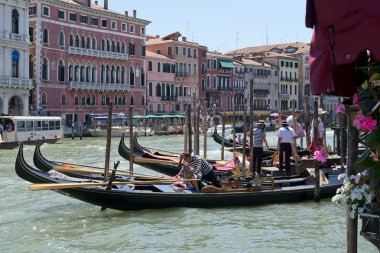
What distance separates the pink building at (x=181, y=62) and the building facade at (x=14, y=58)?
1139cm

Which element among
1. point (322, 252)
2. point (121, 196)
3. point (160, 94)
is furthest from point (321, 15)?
point (160, 94)

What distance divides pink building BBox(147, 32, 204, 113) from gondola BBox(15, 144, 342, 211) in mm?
24919

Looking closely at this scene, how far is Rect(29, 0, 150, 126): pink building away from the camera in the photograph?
23.5m

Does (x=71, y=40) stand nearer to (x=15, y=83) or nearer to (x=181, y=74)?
(x=15, y=83)

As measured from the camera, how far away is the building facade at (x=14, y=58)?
67.6 feet

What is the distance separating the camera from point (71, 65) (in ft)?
82.1

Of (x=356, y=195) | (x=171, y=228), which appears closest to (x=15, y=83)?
(x=171, y=228)

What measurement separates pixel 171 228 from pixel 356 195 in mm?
3565

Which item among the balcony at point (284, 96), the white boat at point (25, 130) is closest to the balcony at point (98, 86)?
the white boat at point (25, 130)

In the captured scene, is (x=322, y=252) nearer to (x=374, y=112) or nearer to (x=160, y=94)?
(x=374, y=112)

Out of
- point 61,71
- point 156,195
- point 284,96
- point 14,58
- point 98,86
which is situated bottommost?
point 156,195

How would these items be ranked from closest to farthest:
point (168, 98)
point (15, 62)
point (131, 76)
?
point (15, 62) → point (131, 76) → point (168, 98)

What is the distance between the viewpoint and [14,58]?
21109 millimetres

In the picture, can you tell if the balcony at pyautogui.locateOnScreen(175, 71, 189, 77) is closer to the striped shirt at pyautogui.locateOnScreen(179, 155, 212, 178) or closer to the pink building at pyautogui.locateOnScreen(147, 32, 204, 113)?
the pink building at pyautogui.locateOnScreen(147, 32, 204, 113)
